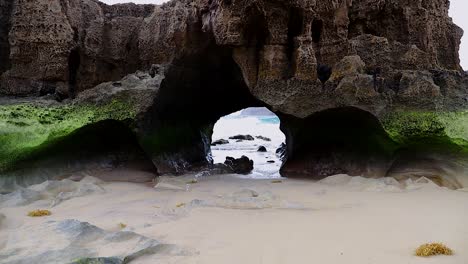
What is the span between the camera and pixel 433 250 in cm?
356

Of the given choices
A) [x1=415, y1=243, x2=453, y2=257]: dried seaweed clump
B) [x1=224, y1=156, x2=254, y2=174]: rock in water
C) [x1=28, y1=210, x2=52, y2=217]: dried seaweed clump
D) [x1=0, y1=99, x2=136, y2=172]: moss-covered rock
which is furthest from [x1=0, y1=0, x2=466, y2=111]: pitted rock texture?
[x1=415, y1=243, x2=453, y2=257]: dried seaweed clump

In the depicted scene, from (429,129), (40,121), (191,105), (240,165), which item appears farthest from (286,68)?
(40,121)

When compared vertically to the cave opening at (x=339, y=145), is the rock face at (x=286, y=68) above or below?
above

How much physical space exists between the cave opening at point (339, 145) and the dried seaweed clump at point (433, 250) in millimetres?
4739

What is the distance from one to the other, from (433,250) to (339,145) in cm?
620

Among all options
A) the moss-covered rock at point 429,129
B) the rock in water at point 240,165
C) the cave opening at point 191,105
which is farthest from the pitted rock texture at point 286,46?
the rock in water at point 240,165

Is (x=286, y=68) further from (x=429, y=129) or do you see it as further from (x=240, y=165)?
(x=240, y=165)

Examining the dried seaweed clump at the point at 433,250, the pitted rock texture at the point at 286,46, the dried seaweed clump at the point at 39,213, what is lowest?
the dried seaweed clump at the point at 39,213

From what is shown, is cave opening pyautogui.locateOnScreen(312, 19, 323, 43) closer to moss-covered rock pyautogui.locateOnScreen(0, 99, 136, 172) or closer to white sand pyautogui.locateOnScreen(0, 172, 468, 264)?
white sand pyautogui.locateOnScreen(0, 172, 468, 264)

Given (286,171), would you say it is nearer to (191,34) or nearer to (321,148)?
(321,148)

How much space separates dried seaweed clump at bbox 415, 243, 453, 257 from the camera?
354 centimetres

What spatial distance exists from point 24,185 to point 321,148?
6982 mm

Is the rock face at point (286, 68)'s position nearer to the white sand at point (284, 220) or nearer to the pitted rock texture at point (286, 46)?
the pitted rock texture at point (286, 46)

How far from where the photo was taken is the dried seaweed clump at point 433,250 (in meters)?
3.54
